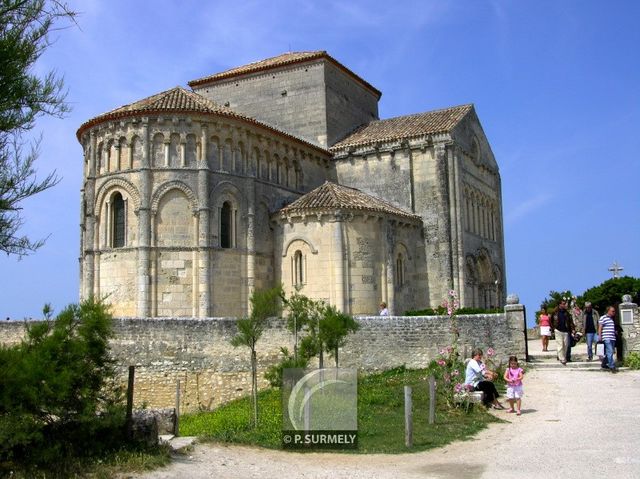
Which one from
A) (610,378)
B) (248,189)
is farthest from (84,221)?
(610,378)

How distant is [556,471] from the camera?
9.66 m

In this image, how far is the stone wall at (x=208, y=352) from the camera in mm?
20923

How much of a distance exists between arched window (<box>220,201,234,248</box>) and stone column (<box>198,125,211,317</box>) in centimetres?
99

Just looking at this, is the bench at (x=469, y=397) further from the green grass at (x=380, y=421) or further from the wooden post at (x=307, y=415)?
the wooden post at (x=307, y=415)

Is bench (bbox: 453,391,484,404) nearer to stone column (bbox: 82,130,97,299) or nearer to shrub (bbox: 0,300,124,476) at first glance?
shrub (bbox: 0,300,124,476)

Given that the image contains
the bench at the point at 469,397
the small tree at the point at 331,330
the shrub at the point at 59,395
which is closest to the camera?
the shrub at the point at 59,395

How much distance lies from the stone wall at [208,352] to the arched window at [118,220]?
5.03 m

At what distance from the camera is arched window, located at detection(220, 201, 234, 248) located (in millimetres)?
26281

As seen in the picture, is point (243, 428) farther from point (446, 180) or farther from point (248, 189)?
point (446, 180)

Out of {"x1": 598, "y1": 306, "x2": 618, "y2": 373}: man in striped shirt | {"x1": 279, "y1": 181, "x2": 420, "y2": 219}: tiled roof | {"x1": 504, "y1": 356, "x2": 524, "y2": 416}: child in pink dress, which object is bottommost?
{"x1": 504, "y1": 356, "x2": 524, "y2": 416}: child in pink dress

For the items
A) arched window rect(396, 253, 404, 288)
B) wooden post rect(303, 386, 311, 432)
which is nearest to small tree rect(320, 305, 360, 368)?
wooden post rect(303, 386, 311, 432)

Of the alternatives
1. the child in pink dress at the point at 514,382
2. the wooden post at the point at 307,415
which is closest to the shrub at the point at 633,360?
the child in pink dress at the point at 514,382

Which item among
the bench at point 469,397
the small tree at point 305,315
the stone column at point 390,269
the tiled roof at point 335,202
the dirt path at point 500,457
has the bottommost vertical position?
the dirt path at point 500,457

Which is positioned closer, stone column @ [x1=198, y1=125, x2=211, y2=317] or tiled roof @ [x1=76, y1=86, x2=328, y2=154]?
stone column @ [x1=198, y1=125, x2=211, y2=317]
